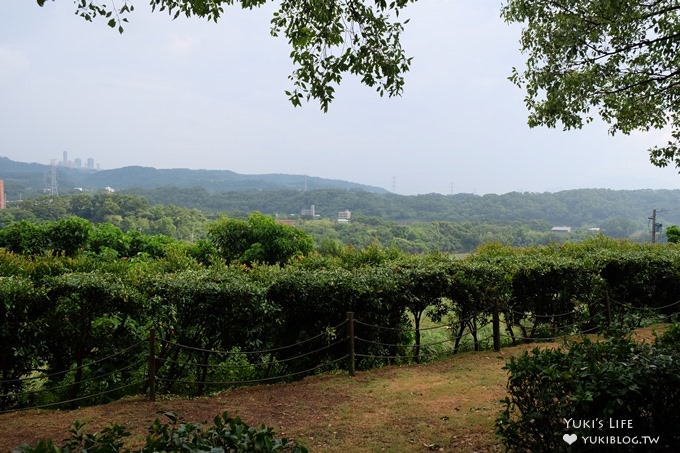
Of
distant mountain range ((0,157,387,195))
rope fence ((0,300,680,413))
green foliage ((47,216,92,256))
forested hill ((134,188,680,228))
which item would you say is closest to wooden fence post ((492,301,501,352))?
rope fence ((0,300,680,413))

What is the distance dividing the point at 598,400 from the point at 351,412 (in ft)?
9.88

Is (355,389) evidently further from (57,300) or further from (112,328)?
(57,300)

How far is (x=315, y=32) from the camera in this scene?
225 inches

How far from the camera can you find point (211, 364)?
264 inches

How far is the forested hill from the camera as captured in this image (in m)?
46.9

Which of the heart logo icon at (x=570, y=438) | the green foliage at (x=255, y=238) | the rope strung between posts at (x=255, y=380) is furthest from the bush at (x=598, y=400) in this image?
the green foliage at (x=255, y=238)

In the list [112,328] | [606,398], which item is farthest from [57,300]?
[606,398]

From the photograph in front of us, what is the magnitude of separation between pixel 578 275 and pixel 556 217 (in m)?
42.9

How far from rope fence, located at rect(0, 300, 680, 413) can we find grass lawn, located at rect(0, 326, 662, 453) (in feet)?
1.16

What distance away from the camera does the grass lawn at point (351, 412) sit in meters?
4.62

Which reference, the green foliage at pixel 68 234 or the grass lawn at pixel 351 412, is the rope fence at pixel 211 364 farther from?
the green foliage at pixel 68 234

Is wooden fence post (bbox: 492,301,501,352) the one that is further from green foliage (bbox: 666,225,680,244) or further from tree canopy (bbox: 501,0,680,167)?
green foliage (bbox: 666,225,680,244)

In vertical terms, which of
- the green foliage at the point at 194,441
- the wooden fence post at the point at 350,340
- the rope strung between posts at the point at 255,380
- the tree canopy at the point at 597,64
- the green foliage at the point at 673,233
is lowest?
the rope strung between posts at the point at 255,380

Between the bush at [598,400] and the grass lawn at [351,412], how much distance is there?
42.0 inches
